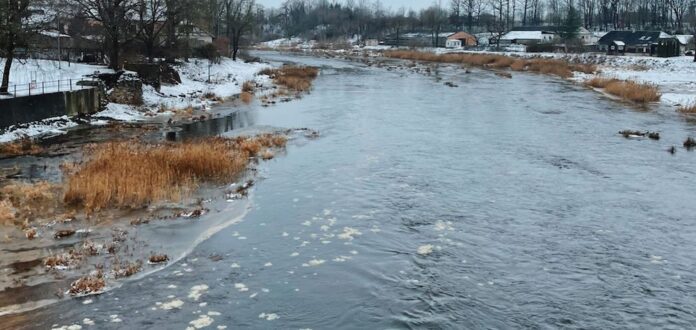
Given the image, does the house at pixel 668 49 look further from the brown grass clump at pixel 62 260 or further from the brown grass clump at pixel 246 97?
the brown grass clump at pixel 62 260

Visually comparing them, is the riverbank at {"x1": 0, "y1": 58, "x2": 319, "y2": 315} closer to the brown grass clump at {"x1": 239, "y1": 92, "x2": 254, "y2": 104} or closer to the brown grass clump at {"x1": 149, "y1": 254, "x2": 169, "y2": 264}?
the brown grass clump at {"x1": 149, "y1": 254, "x2": 169, "y2": 264}

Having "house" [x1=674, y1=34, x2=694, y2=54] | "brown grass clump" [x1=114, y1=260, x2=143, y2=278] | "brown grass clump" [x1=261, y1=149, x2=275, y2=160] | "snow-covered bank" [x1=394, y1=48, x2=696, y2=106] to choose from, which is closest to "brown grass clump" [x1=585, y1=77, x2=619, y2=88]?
"snow-covered bank" [x1=394, y1=48, x2=696, y2=106]

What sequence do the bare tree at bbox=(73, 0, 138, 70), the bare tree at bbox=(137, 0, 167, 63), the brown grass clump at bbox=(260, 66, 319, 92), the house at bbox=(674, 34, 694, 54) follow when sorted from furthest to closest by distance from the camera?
the house at bbox=(674, 34, 694, 54) < the brown grass clump at bbox=(260, 66, 319, 92) < the bare tree at bbox=(137, 0, 167, 63) < the bare tree at bbox=(73, 0, 138, 70)

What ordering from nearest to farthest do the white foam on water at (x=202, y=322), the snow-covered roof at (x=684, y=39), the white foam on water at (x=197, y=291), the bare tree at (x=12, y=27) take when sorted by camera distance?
1. the white foam on water at (x=202, y=322)
2. the white foam on water at (x=197, y=291)
3. the bare tree at (x=12, y=27)
4. the snow-covered roof at (x=684, y=39)

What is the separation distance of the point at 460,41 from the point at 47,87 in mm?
114854

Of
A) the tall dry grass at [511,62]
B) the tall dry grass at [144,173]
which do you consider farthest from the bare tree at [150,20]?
the tall dry grass at [511,62]

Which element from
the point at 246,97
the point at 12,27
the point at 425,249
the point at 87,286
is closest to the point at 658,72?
the point at 246,97

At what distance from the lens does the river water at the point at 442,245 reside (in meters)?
10.9

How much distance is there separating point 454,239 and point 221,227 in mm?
5596

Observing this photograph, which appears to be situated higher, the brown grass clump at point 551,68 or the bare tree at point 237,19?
the bare tree at point 237,19

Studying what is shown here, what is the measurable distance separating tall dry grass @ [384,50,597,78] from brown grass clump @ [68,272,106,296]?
60.6 metres

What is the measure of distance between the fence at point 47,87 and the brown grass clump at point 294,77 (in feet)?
60.9

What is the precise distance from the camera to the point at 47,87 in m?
32.6

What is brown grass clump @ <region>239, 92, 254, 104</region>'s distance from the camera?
4279cm
